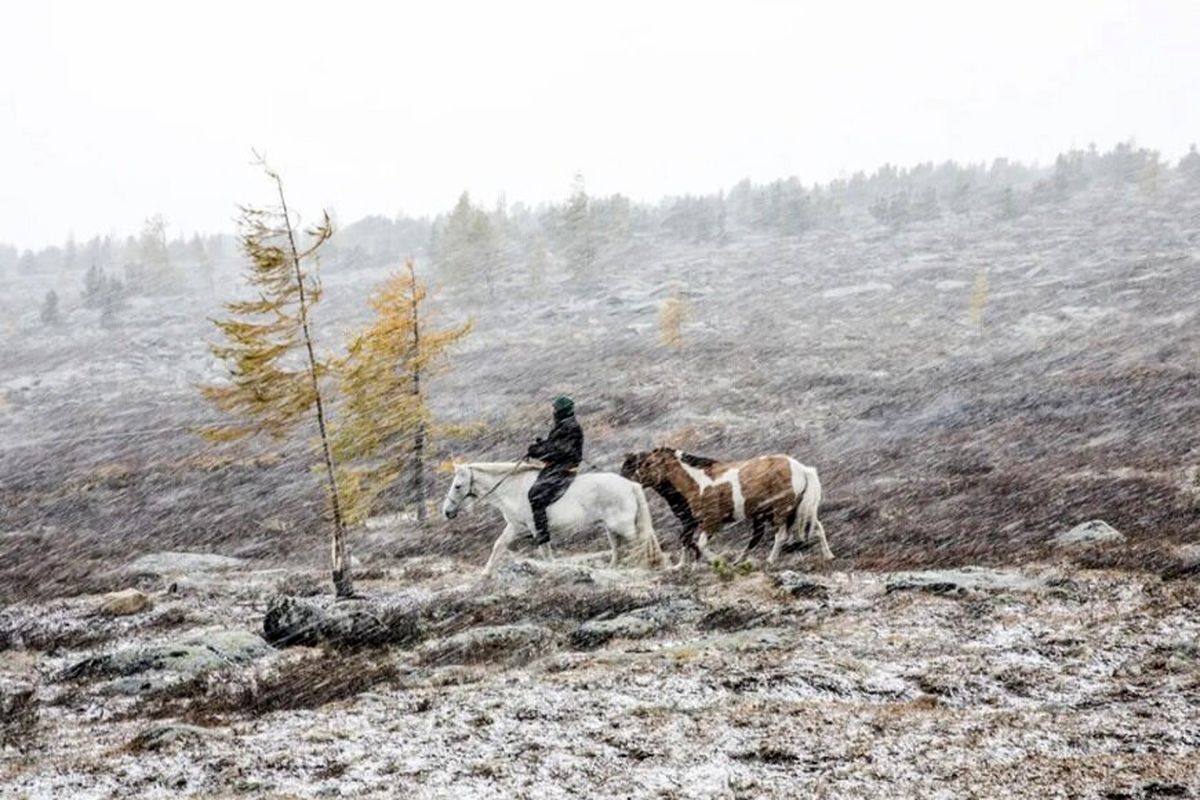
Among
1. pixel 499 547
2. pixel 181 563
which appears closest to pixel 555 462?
pixel 499 547

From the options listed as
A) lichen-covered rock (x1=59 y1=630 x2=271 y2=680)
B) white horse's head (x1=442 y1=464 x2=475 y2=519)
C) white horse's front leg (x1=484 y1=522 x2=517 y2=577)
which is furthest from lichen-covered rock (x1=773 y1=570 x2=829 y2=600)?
lichen-covered rock (x1=59 y1=630 x2=271 y2=680)

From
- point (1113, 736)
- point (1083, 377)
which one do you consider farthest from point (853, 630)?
point (1083, 377)

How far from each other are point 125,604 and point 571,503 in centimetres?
832

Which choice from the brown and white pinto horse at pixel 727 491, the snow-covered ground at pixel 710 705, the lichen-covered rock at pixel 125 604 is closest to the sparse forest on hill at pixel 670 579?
the snow-covered ground at pixel 710 705

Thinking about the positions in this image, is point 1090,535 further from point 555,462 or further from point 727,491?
point 555,462

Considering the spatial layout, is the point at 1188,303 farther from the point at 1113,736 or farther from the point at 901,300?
the point at 1113,736

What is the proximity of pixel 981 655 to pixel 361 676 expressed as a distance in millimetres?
6808

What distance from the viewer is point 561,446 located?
1402 centimetres

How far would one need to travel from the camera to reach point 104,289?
8675 cm

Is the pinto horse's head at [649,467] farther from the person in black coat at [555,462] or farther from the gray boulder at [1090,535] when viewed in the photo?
the gray boulder at [1090,535]

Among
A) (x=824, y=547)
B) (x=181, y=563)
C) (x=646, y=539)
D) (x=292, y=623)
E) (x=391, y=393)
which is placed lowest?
(x=181, y=563)

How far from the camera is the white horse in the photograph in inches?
561

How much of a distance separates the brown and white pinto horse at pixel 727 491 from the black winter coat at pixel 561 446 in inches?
57.0

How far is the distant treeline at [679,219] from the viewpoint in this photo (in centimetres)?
8244
